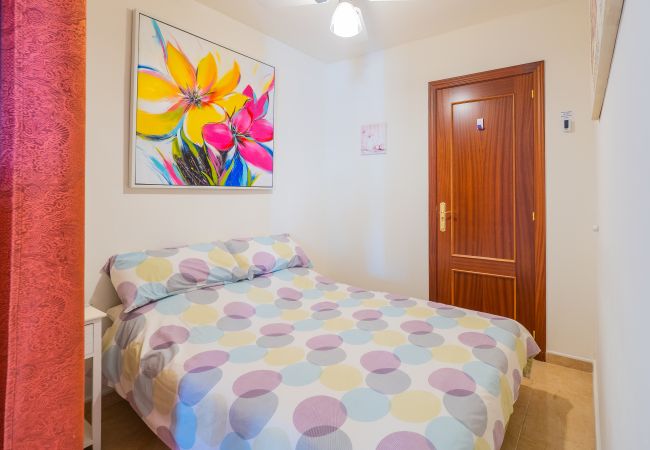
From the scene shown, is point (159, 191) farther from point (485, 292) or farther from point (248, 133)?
point (485, 292)

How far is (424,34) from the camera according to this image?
3035 millimetres

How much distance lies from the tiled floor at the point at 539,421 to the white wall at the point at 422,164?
0.42m

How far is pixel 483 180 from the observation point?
289cm

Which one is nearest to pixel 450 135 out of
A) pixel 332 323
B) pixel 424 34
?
pixel 424 34

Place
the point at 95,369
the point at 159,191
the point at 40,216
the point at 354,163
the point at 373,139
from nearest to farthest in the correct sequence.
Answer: the point at 40,216 < the point at 95,369 < the point at 159,191 < the point at 373,139 < the point at 354,163

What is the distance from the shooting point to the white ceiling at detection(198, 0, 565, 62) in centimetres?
255

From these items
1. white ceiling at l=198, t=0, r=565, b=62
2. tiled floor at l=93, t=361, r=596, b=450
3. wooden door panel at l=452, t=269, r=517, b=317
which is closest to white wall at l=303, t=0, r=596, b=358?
white ceiling at l=198, t=0, r=565, b=62

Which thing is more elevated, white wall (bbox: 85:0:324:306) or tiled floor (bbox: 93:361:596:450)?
white wall (bbox: 85:0:324:306)

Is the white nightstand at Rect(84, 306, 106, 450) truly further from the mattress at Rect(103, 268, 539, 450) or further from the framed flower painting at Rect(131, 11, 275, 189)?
the framed flower painting at Rect(131, 11, 275, 189)

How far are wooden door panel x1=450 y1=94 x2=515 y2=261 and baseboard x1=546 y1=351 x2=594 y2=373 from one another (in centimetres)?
75

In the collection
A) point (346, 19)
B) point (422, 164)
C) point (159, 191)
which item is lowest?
point (159, 191)

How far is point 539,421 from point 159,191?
2659 millimetres

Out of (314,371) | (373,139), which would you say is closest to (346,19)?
(373,139)

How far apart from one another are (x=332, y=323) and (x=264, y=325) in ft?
1.17
